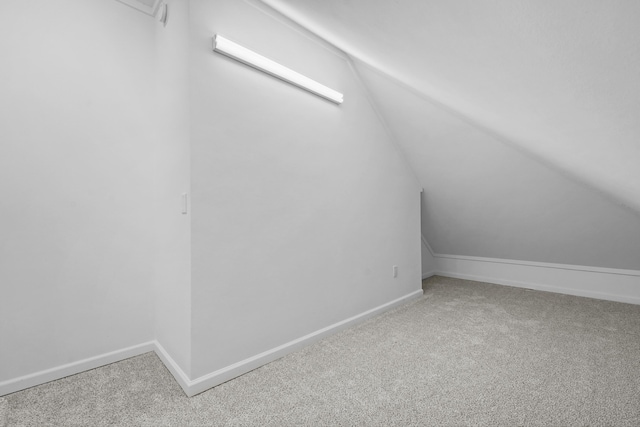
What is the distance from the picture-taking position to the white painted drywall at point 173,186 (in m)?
1.72

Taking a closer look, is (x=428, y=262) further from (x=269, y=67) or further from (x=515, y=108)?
(x=269, y=67)

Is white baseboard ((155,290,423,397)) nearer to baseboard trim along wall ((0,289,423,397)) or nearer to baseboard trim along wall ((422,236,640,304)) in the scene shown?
baseboard trim along wall ((0,289,423,397))

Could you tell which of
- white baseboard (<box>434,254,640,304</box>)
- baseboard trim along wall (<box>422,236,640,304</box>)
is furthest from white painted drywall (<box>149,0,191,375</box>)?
white baseboard (<box>434,254,640,304</box>)

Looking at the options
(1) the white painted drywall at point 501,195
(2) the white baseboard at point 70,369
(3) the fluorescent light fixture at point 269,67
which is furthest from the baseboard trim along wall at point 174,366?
(1) the white painted drywall at point 501,195

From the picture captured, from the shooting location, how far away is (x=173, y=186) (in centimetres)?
192

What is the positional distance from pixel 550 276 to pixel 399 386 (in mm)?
3276

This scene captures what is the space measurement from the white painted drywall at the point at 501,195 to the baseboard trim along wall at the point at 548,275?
0.12 metres

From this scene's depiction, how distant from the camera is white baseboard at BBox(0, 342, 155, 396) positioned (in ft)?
5.65

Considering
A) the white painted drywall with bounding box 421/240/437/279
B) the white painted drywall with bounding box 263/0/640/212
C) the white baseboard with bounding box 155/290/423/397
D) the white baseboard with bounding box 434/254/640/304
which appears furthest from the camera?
the white painted drywall with bounding box 421/240/437/279

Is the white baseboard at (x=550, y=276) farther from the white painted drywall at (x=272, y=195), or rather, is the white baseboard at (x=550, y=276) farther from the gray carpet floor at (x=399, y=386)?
the white painted drywall at (x=272, y=195)

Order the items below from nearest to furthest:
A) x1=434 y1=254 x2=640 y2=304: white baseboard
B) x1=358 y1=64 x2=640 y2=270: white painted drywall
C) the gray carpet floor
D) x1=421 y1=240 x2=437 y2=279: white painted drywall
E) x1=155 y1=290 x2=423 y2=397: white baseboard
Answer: the gray carpet floor, x1=155 y1=290 x2=423 y2=397: white baseboard, x1=358 y1=64 x2=640 y2=270: white painted drywall, x1=434 y1=254 x2=640 y2=304: white baseboard, x1=421 y1=240 x2=437 y2=279: white painted drywall

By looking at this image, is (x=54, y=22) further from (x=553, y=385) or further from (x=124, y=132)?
(x=553, y=385)

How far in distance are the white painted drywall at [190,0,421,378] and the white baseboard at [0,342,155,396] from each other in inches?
32.9

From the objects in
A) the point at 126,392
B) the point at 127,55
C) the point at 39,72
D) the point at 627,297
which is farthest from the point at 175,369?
the point at 627,297
